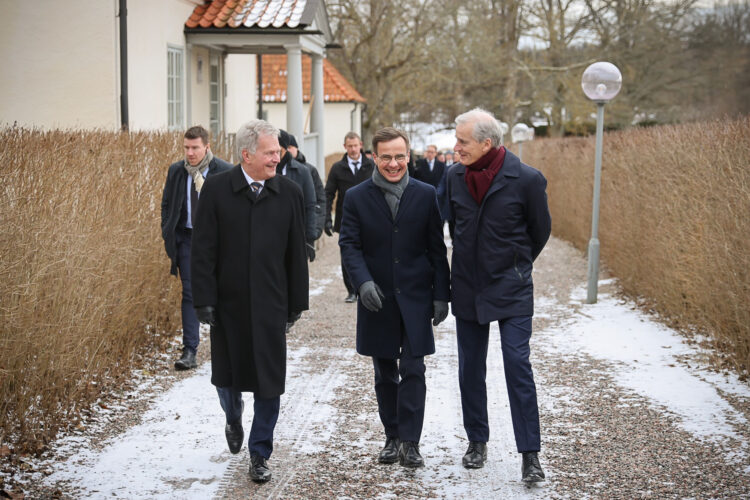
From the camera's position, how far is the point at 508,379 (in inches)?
222

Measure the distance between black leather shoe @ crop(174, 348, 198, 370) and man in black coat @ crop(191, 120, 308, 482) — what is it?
293cm

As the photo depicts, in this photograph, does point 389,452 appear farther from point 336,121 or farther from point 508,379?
point 336,121

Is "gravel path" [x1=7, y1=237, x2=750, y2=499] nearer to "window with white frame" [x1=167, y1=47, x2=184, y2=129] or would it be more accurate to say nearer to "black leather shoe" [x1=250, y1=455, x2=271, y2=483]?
"black leather shoe" [x1=250, y1=455, x2=271, y2=483]

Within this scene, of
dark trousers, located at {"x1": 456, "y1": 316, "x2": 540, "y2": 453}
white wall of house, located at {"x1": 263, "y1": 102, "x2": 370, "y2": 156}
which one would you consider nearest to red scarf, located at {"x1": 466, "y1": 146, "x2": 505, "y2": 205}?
dark trousers, located at {"x1": 456, "y1": 316, "x2": 540, "y2": 453}

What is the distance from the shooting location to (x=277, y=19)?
18828 mm

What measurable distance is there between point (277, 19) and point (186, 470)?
1440cm

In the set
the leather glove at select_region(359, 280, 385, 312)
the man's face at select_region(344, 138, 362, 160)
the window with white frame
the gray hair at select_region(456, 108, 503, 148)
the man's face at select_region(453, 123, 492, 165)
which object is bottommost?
the leather glove at select_region(359, 280, 385, 312)

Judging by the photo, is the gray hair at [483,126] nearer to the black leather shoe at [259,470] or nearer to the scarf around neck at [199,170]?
the black leather shoe at [259,470]

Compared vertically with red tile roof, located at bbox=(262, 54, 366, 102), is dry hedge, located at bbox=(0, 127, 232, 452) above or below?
below

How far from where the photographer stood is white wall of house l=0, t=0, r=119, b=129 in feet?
49.5

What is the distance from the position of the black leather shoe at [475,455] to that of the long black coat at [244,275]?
1.26m

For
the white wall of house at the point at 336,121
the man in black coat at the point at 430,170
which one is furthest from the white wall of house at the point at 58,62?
the white wall of house at the point at 336,121

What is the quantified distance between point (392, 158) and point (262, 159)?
787mm

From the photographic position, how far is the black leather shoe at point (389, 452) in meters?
5.87
